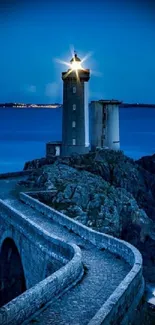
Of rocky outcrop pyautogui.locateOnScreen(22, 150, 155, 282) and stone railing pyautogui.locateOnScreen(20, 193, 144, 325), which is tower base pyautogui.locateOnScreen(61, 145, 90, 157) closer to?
rocky outcrop pyautogui.locateOnScreen(22, 150, 155, 282)

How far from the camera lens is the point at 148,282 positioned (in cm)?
2289

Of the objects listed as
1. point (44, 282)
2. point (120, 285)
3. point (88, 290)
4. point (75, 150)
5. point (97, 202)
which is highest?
point (75, 150)

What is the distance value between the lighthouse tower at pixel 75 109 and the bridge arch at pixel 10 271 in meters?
18.0

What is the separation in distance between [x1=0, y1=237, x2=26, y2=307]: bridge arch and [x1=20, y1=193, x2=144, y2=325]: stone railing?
116 inches

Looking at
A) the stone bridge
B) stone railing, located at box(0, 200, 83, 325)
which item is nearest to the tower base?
the stone bridge

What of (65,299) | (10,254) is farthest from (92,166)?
(65,299)

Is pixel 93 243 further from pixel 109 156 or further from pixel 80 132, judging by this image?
pixel 80 132

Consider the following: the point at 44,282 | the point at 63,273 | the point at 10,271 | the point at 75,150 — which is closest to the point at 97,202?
the point at 10,271

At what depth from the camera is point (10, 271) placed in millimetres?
20250

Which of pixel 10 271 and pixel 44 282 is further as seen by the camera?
pixel 10 271

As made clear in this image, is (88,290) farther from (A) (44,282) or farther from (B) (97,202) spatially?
(B) (97,202)

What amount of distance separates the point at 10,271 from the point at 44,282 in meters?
9.90

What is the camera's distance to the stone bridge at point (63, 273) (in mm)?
9943

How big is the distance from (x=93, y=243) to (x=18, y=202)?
8572mm
